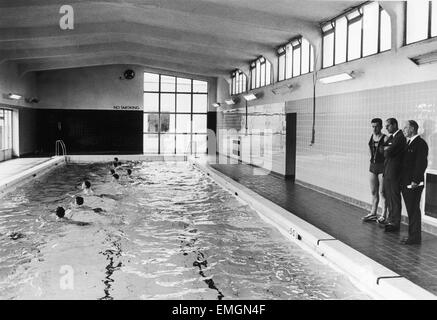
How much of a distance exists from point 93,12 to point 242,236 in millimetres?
7773

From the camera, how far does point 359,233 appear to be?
641 cm

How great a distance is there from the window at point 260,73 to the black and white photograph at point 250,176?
71 mm

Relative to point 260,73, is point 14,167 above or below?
below

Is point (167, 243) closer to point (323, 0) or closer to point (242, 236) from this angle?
point (242, 236)

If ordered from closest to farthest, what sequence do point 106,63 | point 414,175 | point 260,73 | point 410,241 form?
point 414,175 → point 410,241 → point 260,73 → point 106,63

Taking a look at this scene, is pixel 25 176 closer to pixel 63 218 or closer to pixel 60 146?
pixel 63 218

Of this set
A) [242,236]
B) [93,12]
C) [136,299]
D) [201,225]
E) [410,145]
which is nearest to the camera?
[136,299]

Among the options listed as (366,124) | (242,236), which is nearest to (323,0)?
(366,124)

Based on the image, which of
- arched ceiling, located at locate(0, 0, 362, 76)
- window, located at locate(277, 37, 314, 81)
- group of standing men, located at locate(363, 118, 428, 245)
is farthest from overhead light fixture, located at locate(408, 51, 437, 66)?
window, located at locate(277, 37, 314, 81)

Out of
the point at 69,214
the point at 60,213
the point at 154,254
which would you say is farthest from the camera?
the point at 69,214

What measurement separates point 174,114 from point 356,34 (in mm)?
15096

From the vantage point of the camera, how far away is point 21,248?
6355 millimetres

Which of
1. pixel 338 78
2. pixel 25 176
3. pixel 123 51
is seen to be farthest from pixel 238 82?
pixel 338 78

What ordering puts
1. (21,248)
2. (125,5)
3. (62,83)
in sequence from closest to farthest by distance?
(21,248) → (125,5) → (62,83)
